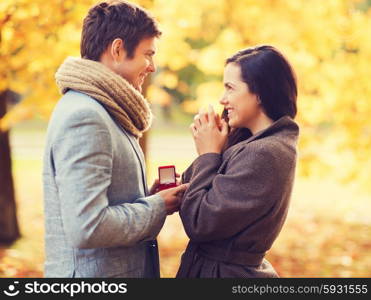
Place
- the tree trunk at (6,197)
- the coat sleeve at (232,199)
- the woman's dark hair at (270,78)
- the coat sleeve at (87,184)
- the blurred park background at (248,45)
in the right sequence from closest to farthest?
the coat sleeve at (87,184) < the coat sleeve at (232,199) < the woman's dark hair at (270,78) < the blurred park background at (248,45) < the tree trunk at (6,197)

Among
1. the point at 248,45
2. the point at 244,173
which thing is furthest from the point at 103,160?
the point at 248,45

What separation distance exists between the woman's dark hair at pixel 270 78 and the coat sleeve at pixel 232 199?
0.24 metres

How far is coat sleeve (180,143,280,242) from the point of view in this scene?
→ 2.31 meters

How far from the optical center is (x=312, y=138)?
6.25 m

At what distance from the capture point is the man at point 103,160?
6.64 ft

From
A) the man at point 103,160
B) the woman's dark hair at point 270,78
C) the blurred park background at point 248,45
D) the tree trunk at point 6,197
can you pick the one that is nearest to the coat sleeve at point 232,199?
the man at point 103,160

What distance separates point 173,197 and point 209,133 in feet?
1.20

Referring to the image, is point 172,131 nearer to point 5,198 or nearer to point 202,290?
point 5,198

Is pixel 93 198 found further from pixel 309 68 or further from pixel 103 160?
pixel 309 68

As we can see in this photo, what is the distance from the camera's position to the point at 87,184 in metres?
2.00

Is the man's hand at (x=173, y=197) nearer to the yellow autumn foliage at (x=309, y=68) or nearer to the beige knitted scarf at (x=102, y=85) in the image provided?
the beige knitted scarf at (x=102, y=85)

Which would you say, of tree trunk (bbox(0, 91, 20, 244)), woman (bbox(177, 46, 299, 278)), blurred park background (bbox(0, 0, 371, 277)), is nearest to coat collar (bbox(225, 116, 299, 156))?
woman (bbox(177, 46, 299, 278))

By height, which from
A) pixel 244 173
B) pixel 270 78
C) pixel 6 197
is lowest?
pixel 6 197

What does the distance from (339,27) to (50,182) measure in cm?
483
